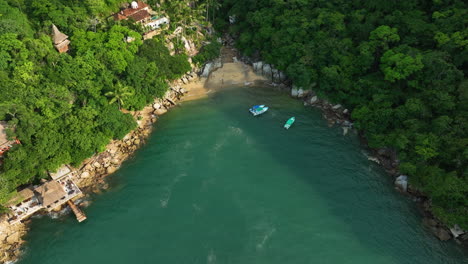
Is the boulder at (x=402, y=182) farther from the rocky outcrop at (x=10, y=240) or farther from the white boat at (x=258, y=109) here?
the rocky outcrop at (x=10, y=240)

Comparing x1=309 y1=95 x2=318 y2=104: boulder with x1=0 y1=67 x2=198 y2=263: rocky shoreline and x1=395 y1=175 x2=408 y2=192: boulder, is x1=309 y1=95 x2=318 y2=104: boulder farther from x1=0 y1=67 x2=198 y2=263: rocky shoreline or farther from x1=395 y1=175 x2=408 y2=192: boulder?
x1=0 y1=67 x2=198 y2=263: rocky shoreline

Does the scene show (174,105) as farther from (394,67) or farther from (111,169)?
(394,67)

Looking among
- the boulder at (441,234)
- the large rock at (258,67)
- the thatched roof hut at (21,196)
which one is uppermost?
the large rock at (258,67)

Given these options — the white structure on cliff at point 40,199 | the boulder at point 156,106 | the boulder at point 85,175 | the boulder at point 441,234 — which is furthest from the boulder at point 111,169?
the boulder at point 441,234

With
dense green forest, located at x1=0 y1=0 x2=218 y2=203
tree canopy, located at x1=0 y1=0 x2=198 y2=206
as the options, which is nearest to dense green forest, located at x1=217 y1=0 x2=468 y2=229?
dense green forest, located at x1=0 y1=0 x2=218 y2=203

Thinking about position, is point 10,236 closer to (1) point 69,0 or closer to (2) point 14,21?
(2) point 14,21

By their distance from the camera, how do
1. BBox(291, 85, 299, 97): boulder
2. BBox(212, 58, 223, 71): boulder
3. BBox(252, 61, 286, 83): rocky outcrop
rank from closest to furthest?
→ BBox(291, 85, 299, 97): boulder → BBox(252, 61, 286, 83): rocky outcrop → BBox(212, 58, 223, 71): boulder

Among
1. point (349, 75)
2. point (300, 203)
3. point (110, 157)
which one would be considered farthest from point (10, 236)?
point (349, 75)
